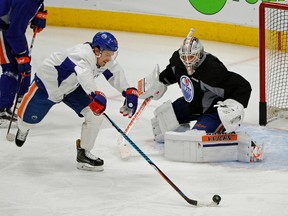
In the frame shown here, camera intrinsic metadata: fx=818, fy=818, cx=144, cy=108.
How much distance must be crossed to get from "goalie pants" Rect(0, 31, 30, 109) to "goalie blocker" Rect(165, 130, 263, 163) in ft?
4.34

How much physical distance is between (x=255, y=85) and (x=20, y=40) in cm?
217

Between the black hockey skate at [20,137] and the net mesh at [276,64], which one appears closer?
the black hockey skate at [20,137]

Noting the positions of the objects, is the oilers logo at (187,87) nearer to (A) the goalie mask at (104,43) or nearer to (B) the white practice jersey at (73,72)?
(B) the white practice jersey at (73,72)

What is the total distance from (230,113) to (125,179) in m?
0.70

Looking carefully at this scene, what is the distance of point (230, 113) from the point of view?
4.59 metres

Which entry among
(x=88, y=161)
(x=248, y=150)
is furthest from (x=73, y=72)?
(x=248, y=150)

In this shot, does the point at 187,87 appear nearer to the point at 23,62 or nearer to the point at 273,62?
the point at 23,62

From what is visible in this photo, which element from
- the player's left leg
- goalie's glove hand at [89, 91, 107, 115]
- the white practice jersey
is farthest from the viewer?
the player's left leg

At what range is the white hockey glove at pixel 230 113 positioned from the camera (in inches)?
181

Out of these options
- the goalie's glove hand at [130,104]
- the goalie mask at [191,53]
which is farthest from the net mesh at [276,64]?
the goalie's glove hand at [130,104]

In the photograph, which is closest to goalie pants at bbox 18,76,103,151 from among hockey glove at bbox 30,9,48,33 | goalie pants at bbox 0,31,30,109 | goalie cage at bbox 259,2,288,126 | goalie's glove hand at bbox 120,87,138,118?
goalie's glove hand at bbox 120,87,138,118

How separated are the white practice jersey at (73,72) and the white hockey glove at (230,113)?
0.57 m

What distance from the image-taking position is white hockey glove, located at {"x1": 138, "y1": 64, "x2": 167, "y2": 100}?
5.18m

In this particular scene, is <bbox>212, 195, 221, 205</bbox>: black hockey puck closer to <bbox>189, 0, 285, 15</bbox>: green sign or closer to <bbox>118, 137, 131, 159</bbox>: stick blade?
<bbox>118, 137, 131, 159</bbox>: stick blade
